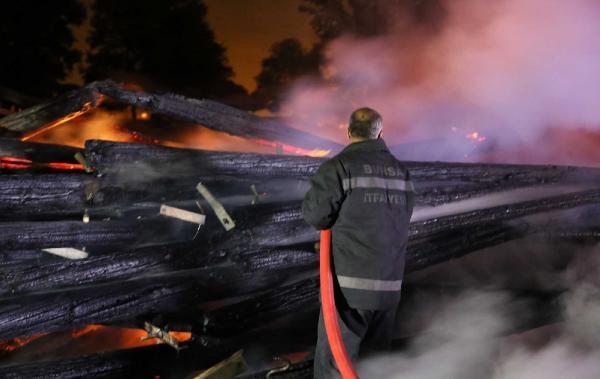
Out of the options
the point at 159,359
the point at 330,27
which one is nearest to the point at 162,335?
the point at 159,359

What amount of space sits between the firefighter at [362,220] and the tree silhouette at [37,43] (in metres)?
18.1

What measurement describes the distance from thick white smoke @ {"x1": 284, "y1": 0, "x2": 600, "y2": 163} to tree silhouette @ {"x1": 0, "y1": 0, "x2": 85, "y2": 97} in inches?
567

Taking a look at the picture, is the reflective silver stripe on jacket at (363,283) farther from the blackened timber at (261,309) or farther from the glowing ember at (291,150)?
the glowing ember at (291,150)

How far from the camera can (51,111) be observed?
441cm

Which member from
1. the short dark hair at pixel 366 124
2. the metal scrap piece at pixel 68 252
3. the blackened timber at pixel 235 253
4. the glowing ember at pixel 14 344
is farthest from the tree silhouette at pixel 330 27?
the glowing ember at pixel 14 344

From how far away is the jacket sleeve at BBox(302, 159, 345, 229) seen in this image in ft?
8.48

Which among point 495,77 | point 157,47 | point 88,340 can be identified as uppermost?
point 157,47

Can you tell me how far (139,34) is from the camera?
21219mm

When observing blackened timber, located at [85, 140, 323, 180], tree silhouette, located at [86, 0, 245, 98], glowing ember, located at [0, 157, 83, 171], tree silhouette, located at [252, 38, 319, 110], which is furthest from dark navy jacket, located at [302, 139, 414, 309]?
tree silhouette, located at [86, 0, 245, 98]

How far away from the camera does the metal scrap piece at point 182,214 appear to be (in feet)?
12.5

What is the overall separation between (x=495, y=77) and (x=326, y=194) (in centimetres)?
440

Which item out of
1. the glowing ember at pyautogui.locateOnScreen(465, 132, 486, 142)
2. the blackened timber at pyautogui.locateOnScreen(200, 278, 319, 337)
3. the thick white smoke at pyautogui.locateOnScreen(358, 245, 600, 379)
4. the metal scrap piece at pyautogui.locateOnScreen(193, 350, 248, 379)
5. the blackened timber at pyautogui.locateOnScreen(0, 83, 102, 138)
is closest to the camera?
the metal scrap piece at pyautogui.locateOnScreen(193, 350, 248, 379)

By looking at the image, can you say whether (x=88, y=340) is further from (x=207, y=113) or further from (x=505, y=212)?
(x=505, y=212)

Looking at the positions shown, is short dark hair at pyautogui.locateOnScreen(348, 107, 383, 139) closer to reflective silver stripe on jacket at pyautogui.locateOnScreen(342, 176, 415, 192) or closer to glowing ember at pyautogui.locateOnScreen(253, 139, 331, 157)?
reflective silver stripe on jacket at pyautogui.locateOnScreen(342, 176, 415, 192)
